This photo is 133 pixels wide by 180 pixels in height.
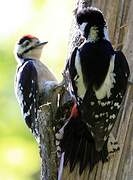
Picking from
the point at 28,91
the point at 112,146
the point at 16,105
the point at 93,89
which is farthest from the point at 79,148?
the point at 16,105

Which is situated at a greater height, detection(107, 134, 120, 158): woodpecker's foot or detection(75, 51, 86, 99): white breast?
detection(75, 51, 86, 99): white breast


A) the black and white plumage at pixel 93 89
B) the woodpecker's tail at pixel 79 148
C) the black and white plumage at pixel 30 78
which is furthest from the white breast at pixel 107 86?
the black and white plumage at pixel 30 78

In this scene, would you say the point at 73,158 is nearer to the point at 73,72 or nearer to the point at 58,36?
the point at 73,72

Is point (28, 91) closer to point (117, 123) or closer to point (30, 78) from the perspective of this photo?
point (30, 78)

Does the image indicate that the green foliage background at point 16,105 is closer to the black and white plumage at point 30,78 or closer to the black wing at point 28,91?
the black and white plumage at point 30,78

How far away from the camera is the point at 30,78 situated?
6.91 m

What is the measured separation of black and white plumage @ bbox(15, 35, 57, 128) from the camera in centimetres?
663

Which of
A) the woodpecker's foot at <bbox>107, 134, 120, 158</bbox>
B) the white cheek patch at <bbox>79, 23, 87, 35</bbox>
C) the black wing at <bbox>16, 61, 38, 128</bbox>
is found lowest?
the woodpecker's foot at <bbox>107, 134, 120, 158</bbox>

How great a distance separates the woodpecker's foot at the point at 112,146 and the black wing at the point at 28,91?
3.46ft

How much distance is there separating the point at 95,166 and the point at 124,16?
1079 millimetres

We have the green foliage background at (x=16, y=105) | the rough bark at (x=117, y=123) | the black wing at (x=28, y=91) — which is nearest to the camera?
the rough bark at (x=117, y=123)

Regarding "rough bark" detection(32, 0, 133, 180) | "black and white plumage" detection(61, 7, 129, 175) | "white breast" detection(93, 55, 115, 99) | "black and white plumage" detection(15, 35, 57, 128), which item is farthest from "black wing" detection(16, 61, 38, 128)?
"white breast" detection(93, 55, 115, 99)

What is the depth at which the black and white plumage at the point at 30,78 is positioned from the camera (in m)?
6.63

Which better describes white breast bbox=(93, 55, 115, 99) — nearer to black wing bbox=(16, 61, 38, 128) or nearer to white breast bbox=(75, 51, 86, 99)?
white breast bbox=(75, 51, 86, 99)
